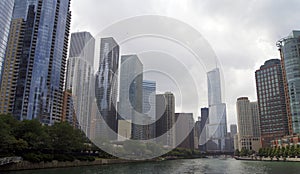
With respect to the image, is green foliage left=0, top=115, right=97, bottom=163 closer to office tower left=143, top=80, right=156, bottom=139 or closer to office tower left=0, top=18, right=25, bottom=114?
office tower left=143, top=80, right=156, bottom=139

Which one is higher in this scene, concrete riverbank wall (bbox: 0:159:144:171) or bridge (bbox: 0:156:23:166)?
bridge (bbox: 0:156:23:166)

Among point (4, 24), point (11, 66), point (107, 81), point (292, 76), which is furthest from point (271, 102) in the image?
point (107, 81)

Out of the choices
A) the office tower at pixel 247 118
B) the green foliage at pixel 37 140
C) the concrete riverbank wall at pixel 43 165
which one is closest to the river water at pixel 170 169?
the concrete riverbank wall at pixel 43 165

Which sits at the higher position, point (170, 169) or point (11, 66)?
point (11, 66)

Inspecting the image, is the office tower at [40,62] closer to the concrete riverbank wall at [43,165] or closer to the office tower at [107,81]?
the concrete riverbank wall at [43,165]

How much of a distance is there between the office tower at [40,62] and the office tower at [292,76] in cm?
7200

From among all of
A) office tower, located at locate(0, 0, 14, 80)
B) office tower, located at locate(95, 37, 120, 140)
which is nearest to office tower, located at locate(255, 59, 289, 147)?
office tower, located at locate(0, 0, 14, 80)

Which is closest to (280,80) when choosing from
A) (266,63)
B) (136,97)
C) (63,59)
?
(266,63)

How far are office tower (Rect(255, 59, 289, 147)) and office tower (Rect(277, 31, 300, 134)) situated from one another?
19992 mm

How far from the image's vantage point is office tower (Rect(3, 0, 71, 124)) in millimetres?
79312

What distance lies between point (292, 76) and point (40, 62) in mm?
76962

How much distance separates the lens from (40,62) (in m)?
81.9

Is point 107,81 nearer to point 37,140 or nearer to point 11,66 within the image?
point 37,140

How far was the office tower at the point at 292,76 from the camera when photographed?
84188 millimetres
